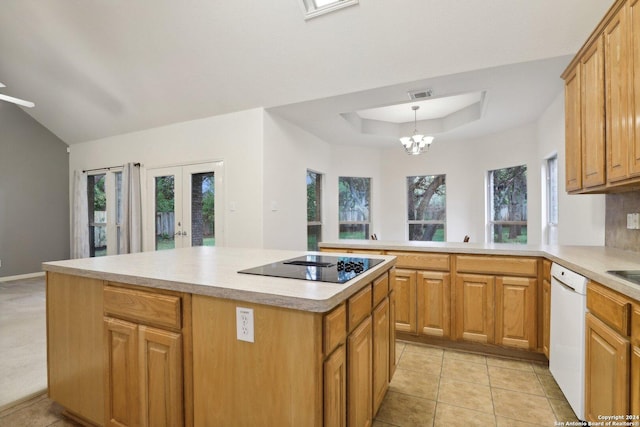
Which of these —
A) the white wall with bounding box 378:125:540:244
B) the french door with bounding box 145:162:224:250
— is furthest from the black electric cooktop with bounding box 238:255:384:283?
the white wall with bounding box 378:125:540:244

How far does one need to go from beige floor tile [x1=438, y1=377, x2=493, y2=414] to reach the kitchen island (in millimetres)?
558

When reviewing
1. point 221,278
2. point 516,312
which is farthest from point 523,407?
point 221,278

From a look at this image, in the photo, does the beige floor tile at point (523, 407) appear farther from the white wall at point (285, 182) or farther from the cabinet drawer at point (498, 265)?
the white wall at point (285, 182)

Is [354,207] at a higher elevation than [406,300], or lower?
higher

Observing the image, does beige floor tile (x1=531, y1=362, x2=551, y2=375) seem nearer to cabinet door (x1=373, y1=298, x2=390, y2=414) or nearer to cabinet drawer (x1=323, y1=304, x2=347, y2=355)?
cabinet door (x1=373, y1=298, x2=390, y2=414)

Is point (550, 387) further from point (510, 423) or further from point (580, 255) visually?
point (580, 255)

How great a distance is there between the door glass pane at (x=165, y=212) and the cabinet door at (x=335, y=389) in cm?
439

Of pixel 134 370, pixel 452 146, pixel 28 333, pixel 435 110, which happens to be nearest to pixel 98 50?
pixel 28 333

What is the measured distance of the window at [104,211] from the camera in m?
5.74

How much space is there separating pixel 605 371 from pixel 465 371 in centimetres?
109

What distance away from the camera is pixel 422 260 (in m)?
2.82

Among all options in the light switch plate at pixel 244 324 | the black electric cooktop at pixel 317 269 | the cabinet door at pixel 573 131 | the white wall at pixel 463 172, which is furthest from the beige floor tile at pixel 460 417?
the white wall at pixel 463 172

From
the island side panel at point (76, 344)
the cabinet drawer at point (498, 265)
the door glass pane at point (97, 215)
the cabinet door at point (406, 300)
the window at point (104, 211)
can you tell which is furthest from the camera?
the door glass pane at point (97, 215)

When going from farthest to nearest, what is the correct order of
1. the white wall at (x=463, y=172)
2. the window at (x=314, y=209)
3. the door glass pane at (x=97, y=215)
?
the door glass pane at (x=97, y=215) → the window at (x=314, y=209) → the white wall at (x=463, y=172)
